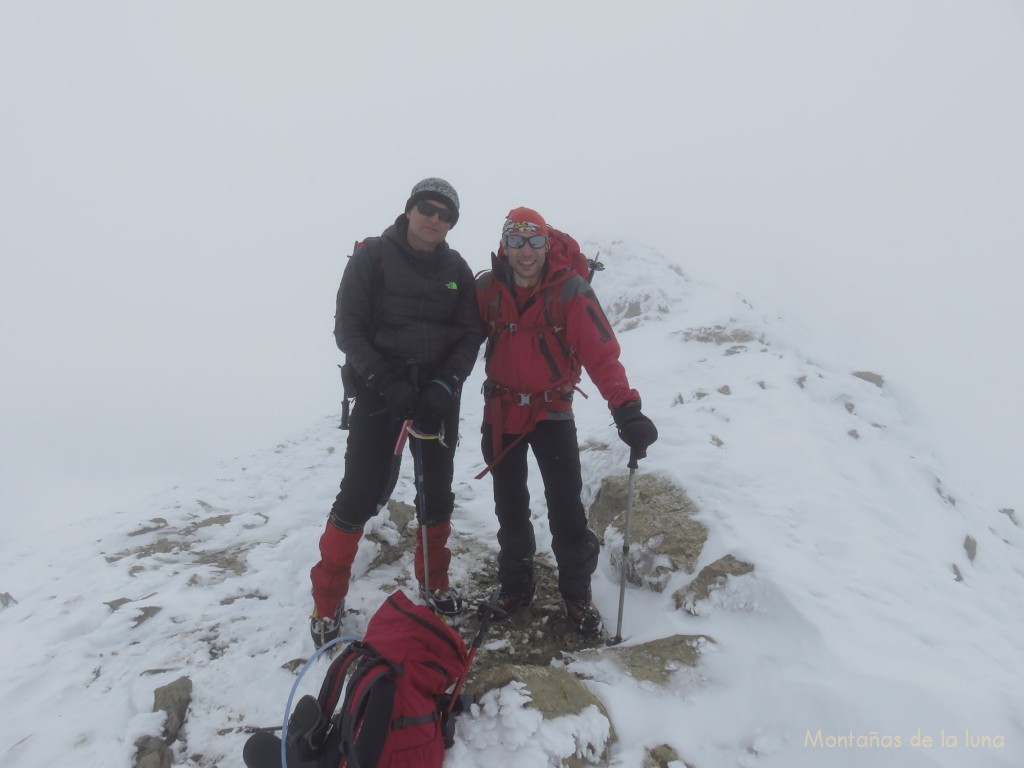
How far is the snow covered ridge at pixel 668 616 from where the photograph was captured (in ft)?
9.75

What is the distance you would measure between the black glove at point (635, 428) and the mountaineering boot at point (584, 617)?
155 centimetres

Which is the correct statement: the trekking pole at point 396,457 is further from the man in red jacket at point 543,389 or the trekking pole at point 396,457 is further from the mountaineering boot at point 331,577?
the man in red jacket at point 543,389

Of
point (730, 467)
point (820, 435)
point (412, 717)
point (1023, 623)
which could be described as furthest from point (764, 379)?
point (412, 717)

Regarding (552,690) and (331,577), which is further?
(331,577)

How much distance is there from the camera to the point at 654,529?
17.4ft

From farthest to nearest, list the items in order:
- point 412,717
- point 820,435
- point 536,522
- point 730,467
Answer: point 820,435 → point 536,522 → point 730,467 → point 412,717

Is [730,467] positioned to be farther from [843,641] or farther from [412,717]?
[412,717]

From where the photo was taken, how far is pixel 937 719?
2.81 metres

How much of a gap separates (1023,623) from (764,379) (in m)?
5.77

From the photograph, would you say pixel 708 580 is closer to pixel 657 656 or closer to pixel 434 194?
pixel 657 656

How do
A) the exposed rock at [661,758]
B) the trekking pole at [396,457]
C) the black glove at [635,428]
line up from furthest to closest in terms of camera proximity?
1. the trekking pole at [396,457]
2. the black glove at [635,428]
3. the exposed rock at [661,758]

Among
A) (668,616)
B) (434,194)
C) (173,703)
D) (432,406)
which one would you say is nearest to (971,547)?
(668,616)

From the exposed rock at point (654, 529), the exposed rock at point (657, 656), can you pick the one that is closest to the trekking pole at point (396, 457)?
→ the exposed rock at point (657, 656)

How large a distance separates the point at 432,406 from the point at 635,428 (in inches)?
59.8
